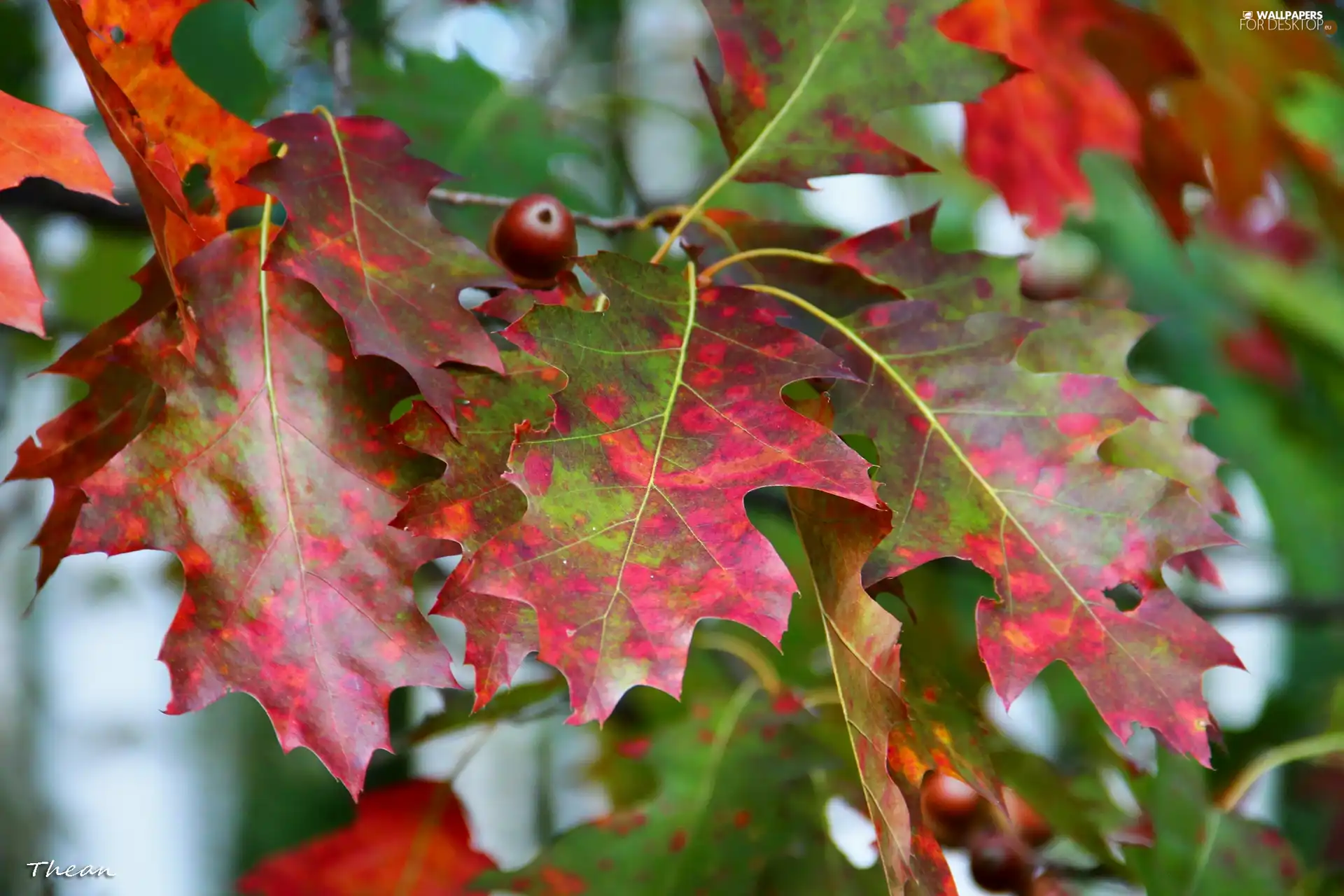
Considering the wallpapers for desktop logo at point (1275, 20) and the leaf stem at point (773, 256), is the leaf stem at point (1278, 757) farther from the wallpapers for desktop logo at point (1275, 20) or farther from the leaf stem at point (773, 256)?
the wallpapers for desktop logo at point (1275, 20)

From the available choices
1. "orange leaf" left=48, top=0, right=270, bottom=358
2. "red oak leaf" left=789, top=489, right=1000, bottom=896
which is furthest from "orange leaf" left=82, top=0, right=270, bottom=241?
"red oak leaf" left=789, top=489, right=1000, bottom=896

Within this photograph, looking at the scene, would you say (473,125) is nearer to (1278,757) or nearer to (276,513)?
(276,513)

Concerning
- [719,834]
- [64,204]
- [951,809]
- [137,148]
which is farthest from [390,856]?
[137,148]

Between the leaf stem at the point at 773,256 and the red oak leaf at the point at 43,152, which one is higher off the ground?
the red oak leaf at the point at 43,152

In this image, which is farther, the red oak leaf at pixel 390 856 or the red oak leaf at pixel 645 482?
the red oak leaf at pixel 390 856

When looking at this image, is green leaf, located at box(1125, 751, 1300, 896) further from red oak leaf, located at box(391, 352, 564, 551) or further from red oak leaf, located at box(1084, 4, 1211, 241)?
red oak leaf, located at box(391, 352, 564, 551)

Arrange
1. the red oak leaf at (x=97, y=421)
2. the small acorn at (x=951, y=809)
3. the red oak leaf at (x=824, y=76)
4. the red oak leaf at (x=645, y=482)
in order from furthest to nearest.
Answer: the small acorn at (x=951, y=809) → the red oak leaf at (x=824, y=76) → the red oak leaf at (x=97, y=421) → the red oak leaf at (x=645, y=482)

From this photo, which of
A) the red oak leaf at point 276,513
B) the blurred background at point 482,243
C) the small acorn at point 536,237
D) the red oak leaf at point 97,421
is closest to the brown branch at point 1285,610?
the blurred background at point 482,243
